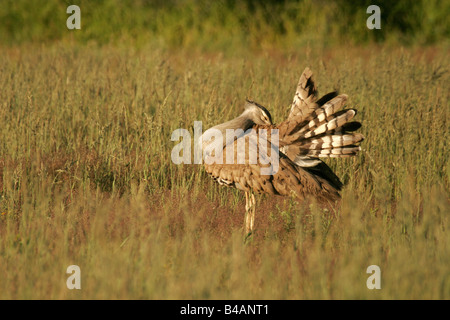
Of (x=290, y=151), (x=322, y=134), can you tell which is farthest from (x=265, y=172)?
(x=322, y=134)

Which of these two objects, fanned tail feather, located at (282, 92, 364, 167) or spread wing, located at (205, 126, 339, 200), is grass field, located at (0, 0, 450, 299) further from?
fanned tail feather, located at (282, 92, 364, 167)

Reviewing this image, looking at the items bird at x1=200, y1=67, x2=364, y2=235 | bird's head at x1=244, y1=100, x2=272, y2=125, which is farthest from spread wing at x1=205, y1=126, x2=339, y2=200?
bird's head at x1=244, y1=100, x2=272, y2=125

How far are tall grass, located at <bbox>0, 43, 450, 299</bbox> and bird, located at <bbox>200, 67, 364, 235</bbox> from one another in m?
0.19

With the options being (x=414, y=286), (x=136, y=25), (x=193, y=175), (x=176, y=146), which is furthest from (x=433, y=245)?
(x=136, y=25)

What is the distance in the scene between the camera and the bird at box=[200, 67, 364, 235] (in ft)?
14.4

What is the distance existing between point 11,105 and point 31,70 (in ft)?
5.96

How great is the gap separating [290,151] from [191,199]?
92 centimetres

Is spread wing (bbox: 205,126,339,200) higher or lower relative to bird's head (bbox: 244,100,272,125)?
lower

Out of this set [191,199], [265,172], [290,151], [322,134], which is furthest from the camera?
[191,199]

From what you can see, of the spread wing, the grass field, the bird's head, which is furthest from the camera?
the bird's head

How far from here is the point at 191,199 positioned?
4.85m

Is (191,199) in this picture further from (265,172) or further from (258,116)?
(258,116)

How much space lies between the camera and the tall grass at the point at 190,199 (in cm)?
345

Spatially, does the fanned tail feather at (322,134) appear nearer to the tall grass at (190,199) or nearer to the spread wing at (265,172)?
the spread wing at (265,172)
